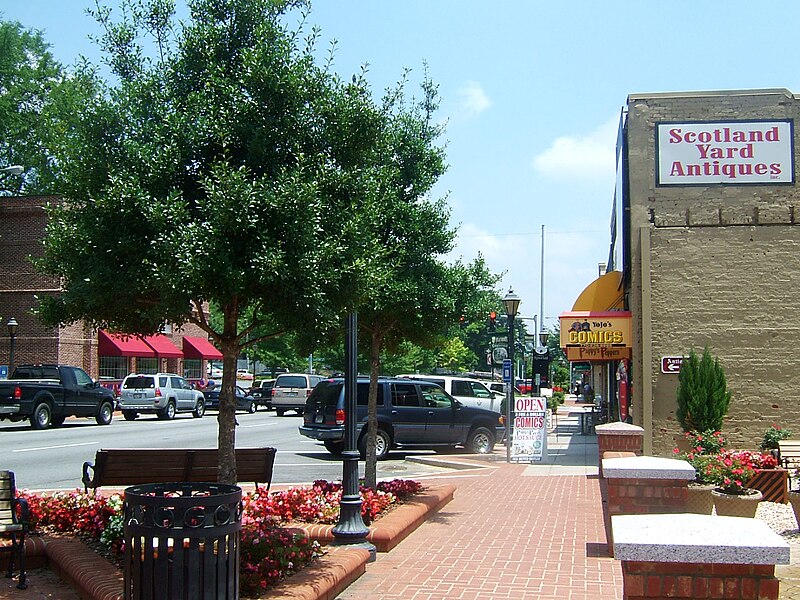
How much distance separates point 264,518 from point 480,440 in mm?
13100

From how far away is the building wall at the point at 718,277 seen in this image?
17.3 m

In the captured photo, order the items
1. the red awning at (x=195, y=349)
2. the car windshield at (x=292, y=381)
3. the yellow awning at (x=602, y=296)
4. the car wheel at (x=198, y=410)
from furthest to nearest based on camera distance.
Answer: the red awning at (x=195, y=349)
the car windshield at (x=292, y=381)
the car wheel at (x=198, y=410)
the yellow awning at (x=602, y=296)

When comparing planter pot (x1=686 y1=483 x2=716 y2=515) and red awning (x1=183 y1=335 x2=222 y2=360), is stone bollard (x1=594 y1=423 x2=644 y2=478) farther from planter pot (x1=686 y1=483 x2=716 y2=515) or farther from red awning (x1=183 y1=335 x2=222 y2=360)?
red awning (x1=183 y1=335 x2=222 y2=360)

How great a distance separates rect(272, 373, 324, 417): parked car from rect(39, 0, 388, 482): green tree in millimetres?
30779

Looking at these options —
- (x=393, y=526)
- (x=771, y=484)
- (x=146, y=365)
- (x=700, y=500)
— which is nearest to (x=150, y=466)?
(x=393, y=526)

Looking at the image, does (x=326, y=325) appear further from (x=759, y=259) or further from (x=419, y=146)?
(x=759, y=259)

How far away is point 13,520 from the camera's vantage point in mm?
7355

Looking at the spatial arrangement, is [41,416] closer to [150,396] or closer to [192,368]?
[150,396]

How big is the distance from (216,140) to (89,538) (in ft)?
13.0

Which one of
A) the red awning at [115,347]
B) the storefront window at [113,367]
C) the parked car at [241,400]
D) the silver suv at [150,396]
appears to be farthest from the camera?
the storefront window at [113,367]

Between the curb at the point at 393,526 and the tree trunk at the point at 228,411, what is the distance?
4.66 ft

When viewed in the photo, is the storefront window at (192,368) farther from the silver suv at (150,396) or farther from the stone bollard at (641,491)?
the stone bollard at (641,491)

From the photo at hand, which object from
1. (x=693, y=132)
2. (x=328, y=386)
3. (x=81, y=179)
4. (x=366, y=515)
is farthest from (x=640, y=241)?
(x=81, y=179)

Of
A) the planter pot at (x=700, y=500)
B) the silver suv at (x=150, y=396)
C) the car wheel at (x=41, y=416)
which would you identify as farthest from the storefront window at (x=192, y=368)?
the planter pot at (x=700, y=500)
